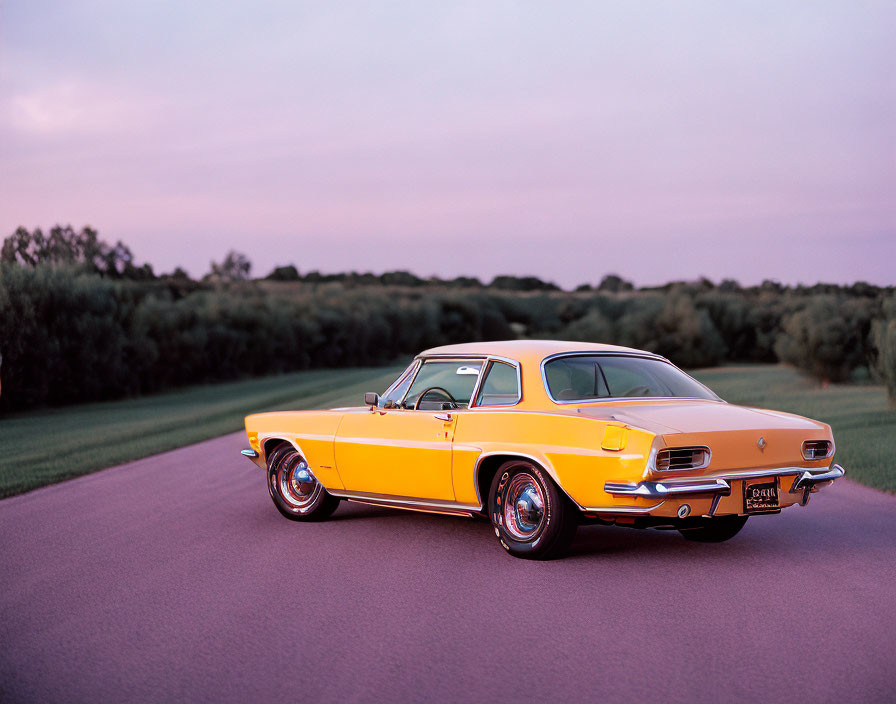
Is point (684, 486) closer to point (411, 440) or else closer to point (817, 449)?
point (817, 449)

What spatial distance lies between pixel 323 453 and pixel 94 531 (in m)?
2.13

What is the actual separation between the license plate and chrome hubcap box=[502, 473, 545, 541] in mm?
1377

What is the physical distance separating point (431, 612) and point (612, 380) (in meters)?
2.64

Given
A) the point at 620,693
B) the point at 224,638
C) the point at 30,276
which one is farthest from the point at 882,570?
the point at 30,276

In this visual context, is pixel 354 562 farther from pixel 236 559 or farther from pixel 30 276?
pixel 30 276

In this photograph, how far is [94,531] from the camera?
920 cm

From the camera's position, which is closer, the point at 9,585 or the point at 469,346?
the point at 9,585

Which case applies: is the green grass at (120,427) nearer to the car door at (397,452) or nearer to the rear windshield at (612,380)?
the car door at (397,452)

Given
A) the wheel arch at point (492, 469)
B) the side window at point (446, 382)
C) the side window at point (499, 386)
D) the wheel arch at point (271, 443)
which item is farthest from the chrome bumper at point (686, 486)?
the wheel arch at point (271, 443)

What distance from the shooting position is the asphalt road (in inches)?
189

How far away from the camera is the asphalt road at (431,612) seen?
15.8 feet

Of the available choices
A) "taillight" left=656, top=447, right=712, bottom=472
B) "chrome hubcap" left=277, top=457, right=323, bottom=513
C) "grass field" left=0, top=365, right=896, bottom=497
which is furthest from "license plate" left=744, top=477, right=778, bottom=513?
"grass field" left=0, top=365, right=896, bottom=497

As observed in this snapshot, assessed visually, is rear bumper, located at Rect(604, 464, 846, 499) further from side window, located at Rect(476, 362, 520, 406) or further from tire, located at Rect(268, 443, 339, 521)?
tire, located at Rect(268, 443, 339, 521)

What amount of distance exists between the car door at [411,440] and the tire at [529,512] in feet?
1.69
